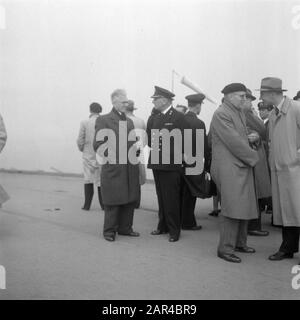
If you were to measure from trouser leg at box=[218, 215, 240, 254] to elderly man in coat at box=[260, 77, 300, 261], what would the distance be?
0.41m

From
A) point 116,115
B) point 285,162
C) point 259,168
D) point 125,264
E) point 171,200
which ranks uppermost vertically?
point 116,115

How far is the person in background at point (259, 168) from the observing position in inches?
238

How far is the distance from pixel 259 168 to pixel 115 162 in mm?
1753

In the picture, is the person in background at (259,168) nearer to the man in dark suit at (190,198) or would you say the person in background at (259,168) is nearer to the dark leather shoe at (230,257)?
the man in dark suit at (190,198)

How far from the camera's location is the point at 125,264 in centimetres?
507

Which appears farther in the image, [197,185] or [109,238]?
[197,185]

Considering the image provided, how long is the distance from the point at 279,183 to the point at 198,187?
1.70 m

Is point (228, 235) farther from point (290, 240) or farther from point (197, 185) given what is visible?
point (197, 185)

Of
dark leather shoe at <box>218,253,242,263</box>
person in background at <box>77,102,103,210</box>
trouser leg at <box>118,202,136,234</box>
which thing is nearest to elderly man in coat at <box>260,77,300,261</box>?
dark leather shoe at <box>218,253,242,263</box>

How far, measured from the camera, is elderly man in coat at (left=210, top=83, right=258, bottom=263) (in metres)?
5.11

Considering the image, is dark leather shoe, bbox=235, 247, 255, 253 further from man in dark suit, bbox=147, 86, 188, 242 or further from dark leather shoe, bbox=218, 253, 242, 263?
man in dark suit, bbox=147, 86, 188, 242

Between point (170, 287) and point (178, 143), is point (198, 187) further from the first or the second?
point (170, 287)

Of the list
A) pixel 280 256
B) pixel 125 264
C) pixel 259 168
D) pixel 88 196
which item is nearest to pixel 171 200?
pixel 259 168
